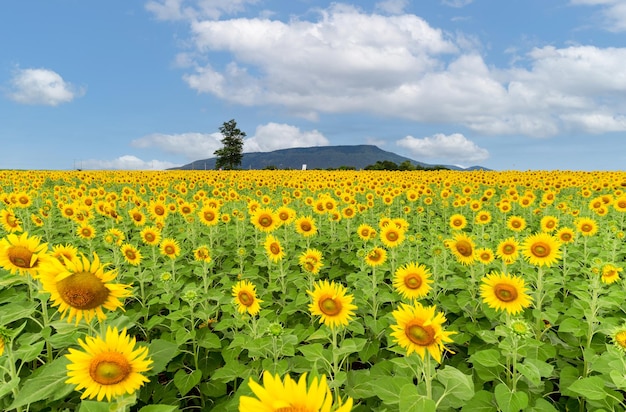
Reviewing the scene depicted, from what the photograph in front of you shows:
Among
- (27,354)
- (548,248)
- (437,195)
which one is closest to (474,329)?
(548,248)

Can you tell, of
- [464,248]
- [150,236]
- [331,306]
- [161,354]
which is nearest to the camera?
[161,354]

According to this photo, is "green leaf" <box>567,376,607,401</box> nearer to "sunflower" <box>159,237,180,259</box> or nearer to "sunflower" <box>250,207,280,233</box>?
"sunflower" <box>159,237,180,259</box>

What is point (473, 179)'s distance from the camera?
22.2 m

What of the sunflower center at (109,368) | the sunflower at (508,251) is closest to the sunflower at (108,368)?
the sunflower center at (109,368)

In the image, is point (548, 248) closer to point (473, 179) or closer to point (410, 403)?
point (410, 403)

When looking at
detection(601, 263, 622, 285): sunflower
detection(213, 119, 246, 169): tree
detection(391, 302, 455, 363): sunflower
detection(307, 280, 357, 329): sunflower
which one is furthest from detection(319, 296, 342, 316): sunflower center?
detection(213, 119, 246, 169): tree

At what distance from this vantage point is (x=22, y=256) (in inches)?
110

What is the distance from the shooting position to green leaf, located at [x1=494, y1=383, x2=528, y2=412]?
9.11 feet

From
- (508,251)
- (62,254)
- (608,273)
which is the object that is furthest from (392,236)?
(62,254)

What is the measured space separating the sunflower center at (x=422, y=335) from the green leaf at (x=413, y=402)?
338 millimetres

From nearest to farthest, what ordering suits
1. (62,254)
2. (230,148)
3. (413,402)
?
(413,402), (62,254), (230,148)

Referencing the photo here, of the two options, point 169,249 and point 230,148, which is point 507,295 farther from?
point 230,148

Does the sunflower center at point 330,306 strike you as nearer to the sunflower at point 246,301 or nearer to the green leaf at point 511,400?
the sunflower at point 246,301

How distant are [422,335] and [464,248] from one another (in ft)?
9.90
